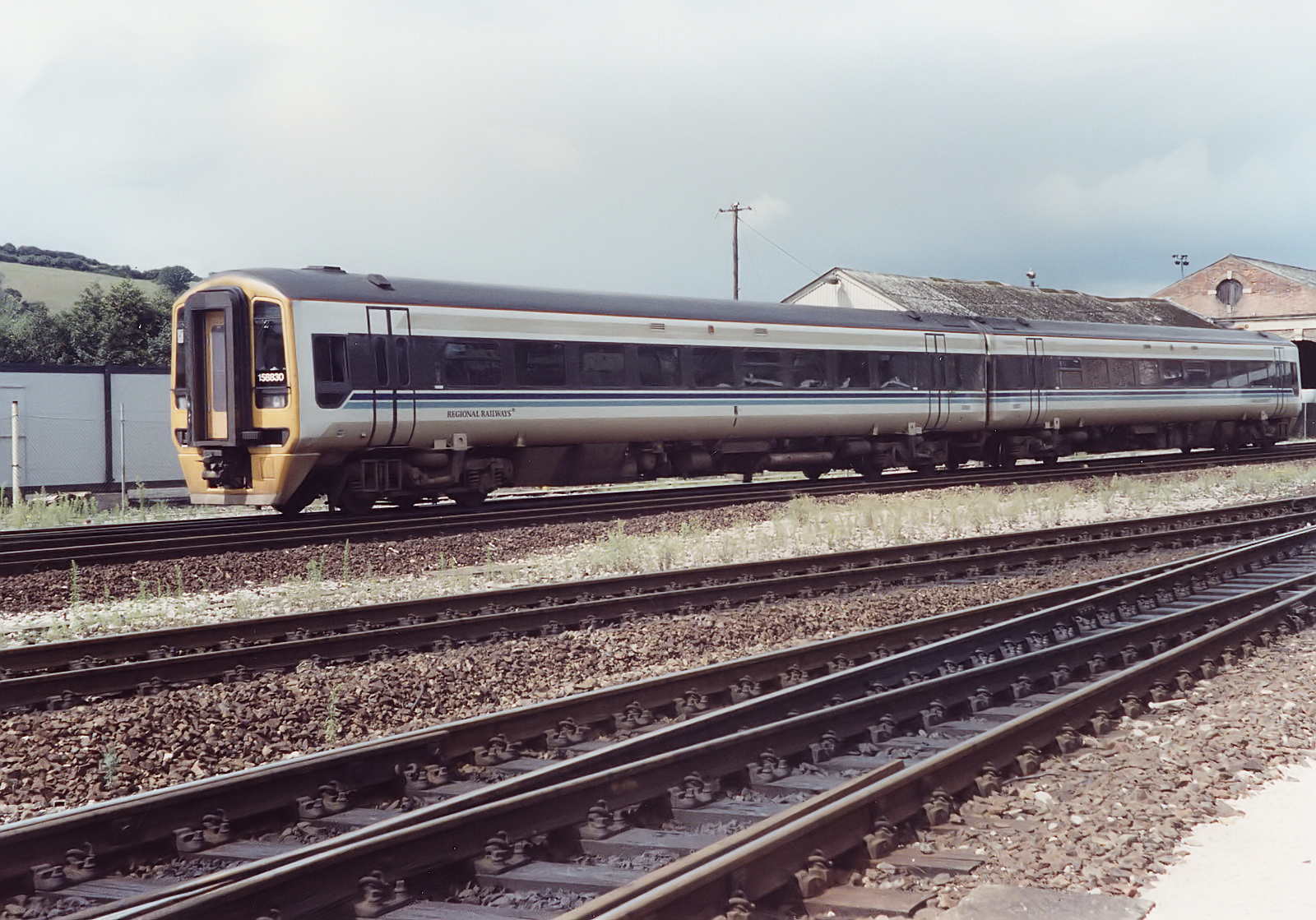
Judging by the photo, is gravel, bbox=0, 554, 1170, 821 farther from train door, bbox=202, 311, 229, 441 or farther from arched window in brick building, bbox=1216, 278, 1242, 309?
arched window in brick building, bbox=1216, 278, 1242, 309

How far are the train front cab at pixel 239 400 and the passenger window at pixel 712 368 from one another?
633 centimetres

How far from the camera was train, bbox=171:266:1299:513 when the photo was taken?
1479cm

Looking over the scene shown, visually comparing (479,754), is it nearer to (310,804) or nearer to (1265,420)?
(310,804)

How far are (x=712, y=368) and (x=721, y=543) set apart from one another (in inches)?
213

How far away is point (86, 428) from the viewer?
24078 millimetres

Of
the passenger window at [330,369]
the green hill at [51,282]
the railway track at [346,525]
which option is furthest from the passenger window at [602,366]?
the green hill at [51,282]

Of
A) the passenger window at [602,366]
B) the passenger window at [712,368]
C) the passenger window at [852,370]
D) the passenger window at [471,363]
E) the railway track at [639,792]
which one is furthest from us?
the passenger window at [852,370]

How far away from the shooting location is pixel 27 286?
94.2 m

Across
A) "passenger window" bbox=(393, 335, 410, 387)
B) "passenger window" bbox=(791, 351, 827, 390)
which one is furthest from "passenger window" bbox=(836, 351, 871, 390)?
"passenger window" bbox=(393, 335, 410, 387)

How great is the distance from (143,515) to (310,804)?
14.5 metres

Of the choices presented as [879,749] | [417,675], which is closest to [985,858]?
[879,749]

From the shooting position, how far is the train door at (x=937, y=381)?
22766 millimetres

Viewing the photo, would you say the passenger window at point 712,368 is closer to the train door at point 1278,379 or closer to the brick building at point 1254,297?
the train door at point 1278,379

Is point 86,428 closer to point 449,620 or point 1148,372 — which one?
point 449,620
